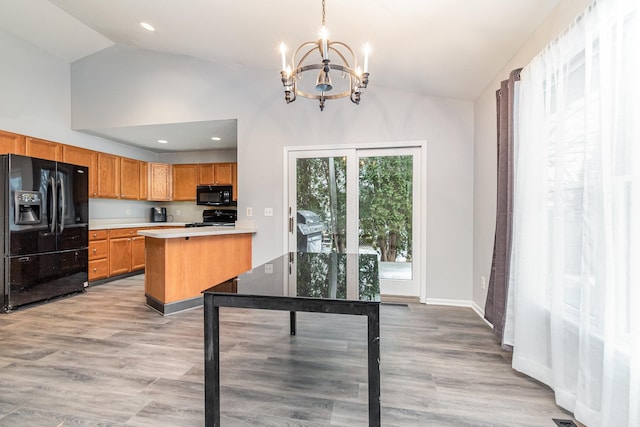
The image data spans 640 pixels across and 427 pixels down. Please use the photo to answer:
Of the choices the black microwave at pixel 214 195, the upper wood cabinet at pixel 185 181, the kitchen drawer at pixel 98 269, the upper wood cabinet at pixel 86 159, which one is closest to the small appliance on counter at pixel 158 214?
the upper wood cabinet at pixel 185 181

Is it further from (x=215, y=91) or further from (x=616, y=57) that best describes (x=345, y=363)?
(x=215, y=91)

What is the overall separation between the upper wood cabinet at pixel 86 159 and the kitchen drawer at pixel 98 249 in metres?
0.80

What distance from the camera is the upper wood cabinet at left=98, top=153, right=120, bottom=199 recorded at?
16.0 feet

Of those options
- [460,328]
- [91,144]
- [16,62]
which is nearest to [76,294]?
[91,144]

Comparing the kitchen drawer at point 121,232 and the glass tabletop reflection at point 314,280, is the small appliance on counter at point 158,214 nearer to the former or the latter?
the kitchen drawer at point 121,232

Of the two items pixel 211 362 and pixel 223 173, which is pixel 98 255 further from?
pixel 211 362

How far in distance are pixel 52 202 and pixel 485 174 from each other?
5000 millimetres

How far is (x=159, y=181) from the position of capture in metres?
5.85

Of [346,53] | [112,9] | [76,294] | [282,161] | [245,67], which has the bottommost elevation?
[76,294]

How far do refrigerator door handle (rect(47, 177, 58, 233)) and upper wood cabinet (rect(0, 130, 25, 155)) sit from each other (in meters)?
0.74

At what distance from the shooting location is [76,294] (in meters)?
4.01

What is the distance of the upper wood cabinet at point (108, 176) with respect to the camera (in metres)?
4.87

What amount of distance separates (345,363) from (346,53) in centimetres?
286

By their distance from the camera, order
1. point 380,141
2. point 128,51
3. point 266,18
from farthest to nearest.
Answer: point 128,51
point 380,141
point 266,18
